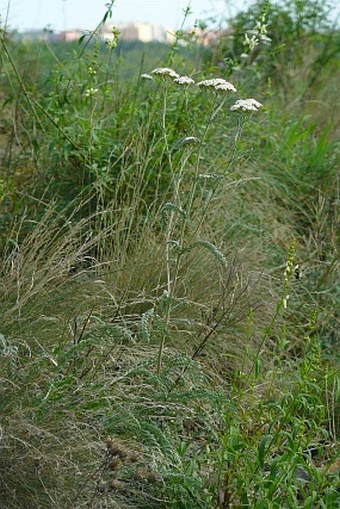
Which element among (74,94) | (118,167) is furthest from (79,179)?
(74,94)

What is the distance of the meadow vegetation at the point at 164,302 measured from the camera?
2.71 meters

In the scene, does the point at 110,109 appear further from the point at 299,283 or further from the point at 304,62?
the point at 304,62

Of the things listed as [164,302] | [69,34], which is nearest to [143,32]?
[69,34]

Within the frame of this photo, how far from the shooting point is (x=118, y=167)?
451 cm

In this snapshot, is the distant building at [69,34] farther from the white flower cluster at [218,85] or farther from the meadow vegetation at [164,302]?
the white flower cluster at [218,85]

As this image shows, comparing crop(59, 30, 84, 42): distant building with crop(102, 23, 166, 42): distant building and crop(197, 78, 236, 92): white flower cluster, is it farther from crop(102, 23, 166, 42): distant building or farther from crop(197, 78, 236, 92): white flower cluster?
crop(197, 78, 236, 92): white flower cluster

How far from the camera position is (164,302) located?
10.9ft

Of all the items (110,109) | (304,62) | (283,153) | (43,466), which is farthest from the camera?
(304,62)

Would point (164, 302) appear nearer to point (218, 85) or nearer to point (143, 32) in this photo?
point (218, 85)

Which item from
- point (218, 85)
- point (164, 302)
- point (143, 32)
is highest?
point (218, 85)

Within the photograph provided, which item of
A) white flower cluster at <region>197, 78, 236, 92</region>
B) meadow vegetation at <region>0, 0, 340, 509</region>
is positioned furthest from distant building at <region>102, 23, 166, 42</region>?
white flower cluster at <region>197, 78, 236, 92</region>

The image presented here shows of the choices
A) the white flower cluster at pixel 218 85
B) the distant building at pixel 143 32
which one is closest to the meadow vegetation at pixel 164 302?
the white flower cluster at pixel 218 85

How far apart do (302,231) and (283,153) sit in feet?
2.15

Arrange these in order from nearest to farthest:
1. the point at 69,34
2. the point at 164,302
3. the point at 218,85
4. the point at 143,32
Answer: the point at 218,85 → the point at 164,302 → the point at 69,34 → the point at 143,32
